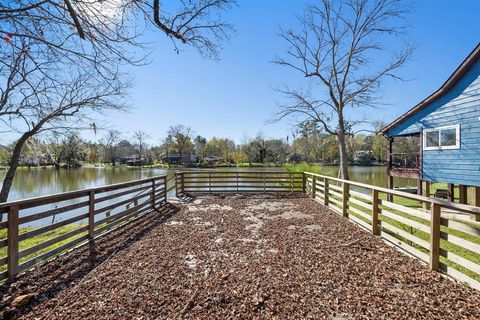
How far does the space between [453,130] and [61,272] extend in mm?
10487

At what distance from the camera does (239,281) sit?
2.98 m

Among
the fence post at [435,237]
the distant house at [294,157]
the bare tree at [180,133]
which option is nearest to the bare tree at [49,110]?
the fence post at [435,237]

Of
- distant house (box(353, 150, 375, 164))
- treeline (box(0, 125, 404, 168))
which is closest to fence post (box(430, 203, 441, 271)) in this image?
treeline (box(0, 125, 404, 168))

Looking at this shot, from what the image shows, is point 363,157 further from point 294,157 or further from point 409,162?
point 409,162

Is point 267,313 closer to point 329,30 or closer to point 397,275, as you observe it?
point 397,275

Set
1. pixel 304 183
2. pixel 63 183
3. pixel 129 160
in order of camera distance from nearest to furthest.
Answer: pixel 304 183
pixel 63 183
pixel 129 160

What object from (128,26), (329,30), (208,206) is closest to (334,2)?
(329,30)

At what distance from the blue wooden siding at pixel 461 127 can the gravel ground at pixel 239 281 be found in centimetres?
503

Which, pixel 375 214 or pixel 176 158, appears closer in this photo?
pixel 375 214

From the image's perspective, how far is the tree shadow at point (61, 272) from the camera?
102 inches

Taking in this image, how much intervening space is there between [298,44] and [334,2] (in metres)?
2.49

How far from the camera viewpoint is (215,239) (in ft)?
15.2

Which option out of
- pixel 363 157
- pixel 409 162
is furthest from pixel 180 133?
pixel 409 162

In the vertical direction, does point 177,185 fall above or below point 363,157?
below
